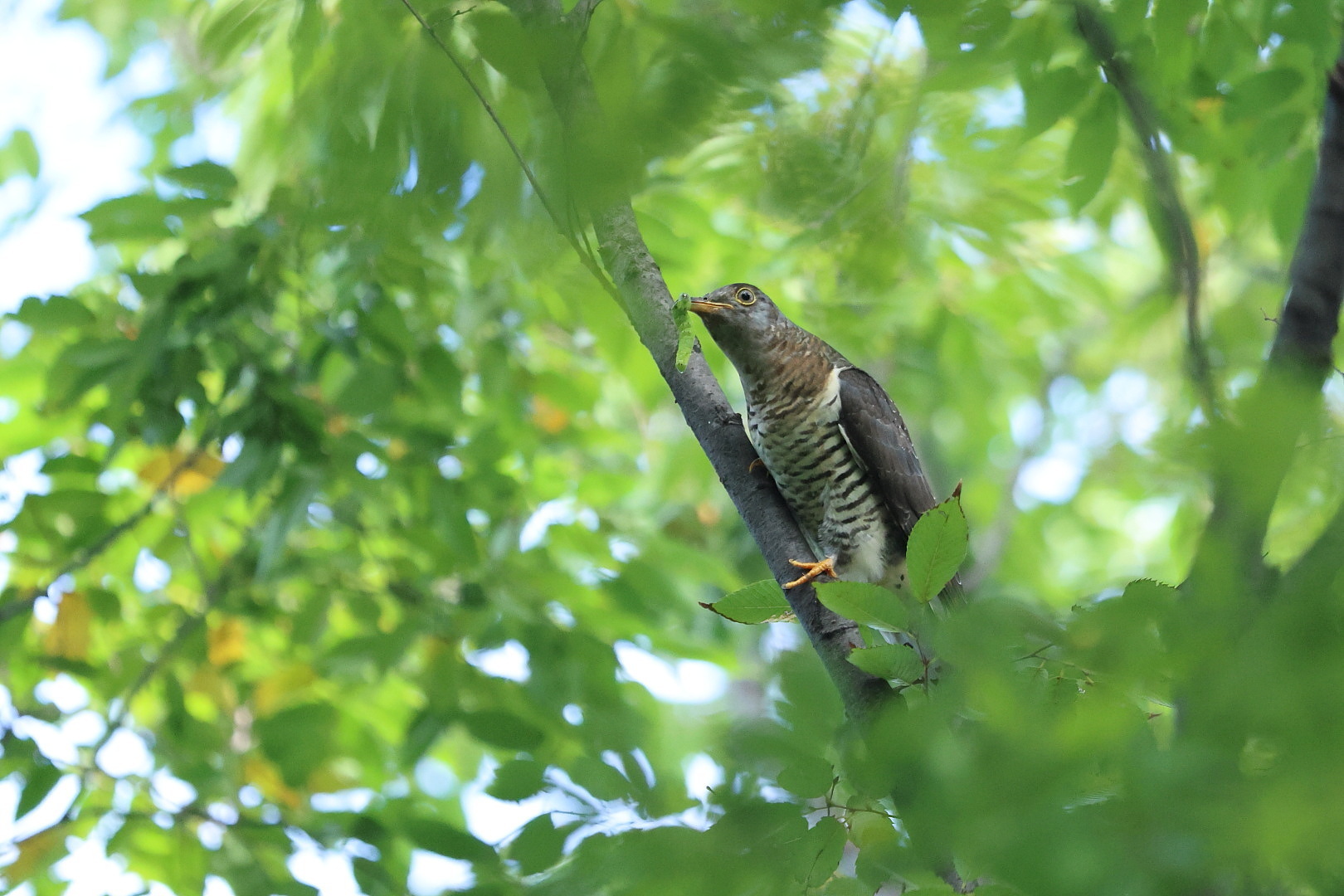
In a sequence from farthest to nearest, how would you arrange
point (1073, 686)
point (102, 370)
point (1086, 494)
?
point (1086, 494)
point (102, 370)
point (1073, 686)

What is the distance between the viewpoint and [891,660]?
137cm

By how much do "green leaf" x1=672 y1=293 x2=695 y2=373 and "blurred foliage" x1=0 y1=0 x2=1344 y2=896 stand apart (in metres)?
0.34

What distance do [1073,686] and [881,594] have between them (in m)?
0.26

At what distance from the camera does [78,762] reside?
3244 millimetres

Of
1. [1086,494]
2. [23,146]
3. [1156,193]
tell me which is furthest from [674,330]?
[1086,494]

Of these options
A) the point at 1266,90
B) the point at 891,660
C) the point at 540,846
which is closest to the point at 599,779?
the point at 540,846

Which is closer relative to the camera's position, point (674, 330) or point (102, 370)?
point (674, 330)

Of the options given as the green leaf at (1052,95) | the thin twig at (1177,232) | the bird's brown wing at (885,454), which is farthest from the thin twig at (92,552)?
the thin twig at (1177,232)

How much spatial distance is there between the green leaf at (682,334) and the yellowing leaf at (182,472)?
2414 mm

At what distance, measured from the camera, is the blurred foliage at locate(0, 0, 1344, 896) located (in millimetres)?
1037

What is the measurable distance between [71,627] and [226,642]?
610 mm

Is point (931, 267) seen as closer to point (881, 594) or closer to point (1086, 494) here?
point (881, 594)

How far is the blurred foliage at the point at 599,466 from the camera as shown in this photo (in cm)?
104

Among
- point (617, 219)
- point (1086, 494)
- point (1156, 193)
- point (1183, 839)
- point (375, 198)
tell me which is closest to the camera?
point (1183, 839)
